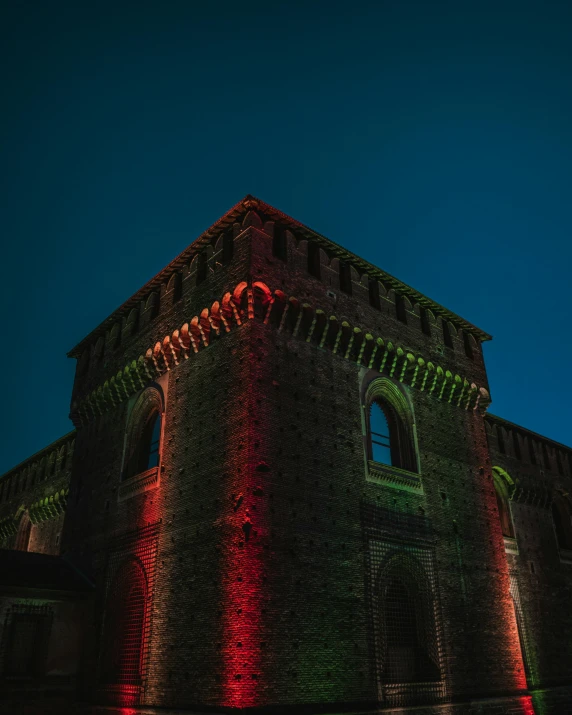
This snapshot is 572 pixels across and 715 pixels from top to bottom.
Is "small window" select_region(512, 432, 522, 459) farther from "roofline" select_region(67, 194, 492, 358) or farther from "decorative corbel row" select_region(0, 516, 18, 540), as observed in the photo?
"decorative corbel row" select_region(0, 516, 18, 540)

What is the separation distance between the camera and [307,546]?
11586mm

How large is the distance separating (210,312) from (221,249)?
1.75 metres

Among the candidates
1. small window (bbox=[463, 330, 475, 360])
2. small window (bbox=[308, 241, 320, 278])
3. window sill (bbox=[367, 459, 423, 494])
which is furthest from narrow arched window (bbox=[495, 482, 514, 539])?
small window (bbox=[308, 241, 320, 278])

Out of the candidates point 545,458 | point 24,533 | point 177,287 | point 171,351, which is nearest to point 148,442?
point 171,351

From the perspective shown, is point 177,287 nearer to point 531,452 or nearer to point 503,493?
A: point 503,493

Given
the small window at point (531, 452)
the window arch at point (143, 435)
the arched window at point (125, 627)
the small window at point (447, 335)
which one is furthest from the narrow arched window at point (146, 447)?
the small window at point (531, 452)

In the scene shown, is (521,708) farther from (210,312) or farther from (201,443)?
(210,312)

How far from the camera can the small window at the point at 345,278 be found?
598 inches

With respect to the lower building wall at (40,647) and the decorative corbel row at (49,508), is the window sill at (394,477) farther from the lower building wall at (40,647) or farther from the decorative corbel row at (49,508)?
the decorative corbel row at (49,508)

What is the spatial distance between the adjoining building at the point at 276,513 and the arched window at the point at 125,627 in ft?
0.17

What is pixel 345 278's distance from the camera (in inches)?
604

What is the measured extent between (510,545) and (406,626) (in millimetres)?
8361

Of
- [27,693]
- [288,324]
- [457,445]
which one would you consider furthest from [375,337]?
[27,693]

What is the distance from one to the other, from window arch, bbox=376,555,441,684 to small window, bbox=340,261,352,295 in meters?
6.57
